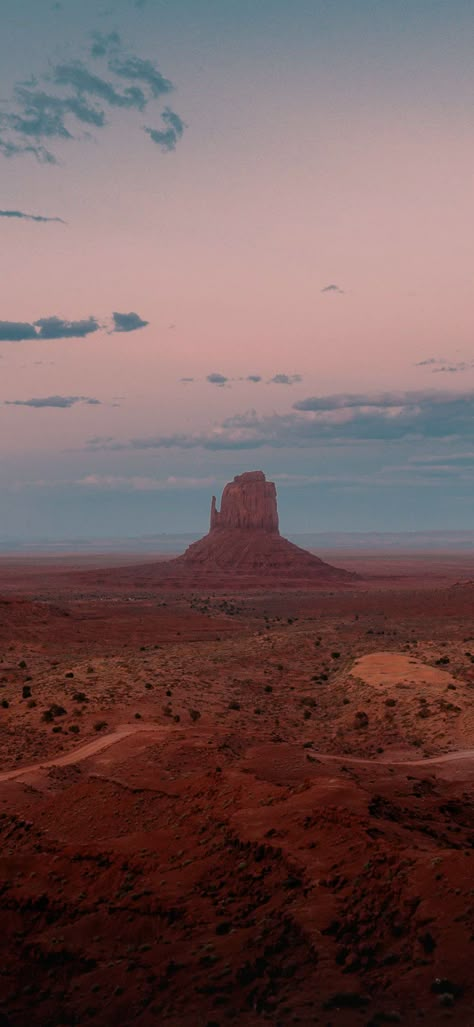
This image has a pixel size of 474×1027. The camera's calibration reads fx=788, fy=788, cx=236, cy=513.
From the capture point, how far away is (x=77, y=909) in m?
16.3

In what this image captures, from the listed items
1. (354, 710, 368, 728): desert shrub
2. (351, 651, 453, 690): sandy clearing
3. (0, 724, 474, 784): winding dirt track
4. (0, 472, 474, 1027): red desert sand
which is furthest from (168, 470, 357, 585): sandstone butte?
(0, 724, 474, 784): winding dirt track

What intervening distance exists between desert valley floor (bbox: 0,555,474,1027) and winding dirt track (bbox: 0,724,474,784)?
148mm

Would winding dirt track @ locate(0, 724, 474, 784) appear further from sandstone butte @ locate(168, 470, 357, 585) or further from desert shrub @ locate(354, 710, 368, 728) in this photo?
sandstone butte @ locate(168, 470, 357, 585)

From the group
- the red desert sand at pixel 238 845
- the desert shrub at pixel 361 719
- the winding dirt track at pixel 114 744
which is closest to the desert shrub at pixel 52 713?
the red desert sand at pixel 238 845

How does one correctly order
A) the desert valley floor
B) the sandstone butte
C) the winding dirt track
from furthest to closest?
1. the sandstone butte
2. the winding dirt track
3. the desert valley floor

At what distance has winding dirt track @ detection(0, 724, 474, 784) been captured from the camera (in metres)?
28.7

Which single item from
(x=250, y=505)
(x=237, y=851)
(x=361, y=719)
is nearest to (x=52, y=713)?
(x=361, y=719)

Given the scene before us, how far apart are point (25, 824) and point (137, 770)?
4773 mm

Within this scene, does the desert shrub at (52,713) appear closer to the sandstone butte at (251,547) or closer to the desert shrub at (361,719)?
the desert shrub at (361,719)

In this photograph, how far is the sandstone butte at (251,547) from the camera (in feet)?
531

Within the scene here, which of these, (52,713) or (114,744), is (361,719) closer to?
(114,744)

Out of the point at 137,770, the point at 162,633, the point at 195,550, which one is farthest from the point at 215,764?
the point at 195,550

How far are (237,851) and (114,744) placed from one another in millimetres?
14311

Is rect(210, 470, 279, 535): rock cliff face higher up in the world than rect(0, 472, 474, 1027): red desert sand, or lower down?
higher up
